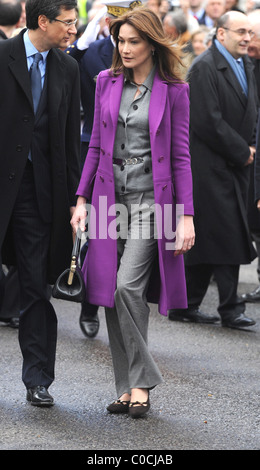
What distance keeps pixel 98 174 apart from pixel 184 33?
535 centimetres

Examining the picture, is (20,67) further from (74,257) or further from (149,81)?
(74,257)

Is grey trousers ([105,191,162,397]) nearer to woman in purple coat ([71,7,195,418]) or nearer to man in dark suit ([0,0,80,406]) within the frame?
woman in purple coat ([71,7,195,418])

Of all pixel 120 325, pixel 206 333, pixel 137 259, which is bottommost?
pixel 206 333

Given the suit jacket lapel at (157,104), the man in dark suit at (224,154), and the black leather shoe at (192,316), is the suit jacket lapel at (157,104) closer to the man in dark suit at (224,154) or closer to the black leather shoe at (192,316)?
the man in dark suit at (224,154)

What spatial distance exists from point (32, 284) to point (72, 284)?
0.25 meters

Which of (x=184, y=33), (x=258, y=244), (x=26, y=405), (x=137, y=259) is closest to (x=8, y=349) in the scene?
(x=26, y=405)

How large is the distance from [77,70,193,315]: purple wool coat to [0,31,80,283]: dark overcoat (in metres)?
0.13

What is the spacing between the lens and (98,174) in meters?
5.32

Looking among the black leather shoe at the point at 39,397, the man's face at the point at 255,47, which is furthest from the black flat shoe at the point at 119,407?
the man's face at the point at 255,47

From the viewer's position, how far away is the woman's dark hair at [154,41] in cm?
509

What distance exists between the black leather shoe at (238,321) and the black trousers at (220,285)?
0.03 meters

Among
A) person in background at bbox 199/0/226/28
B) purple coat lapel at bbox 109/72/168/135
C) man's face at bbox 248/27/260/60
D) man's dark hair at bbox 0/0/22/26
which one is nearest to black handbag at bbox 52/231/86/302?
purple coat lapel at bbox 109/72/168/135
